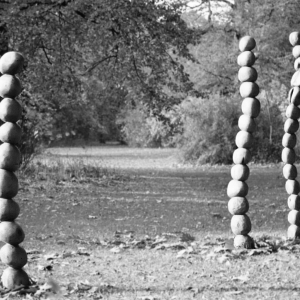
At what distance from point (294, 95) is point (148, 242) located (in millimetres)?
2593

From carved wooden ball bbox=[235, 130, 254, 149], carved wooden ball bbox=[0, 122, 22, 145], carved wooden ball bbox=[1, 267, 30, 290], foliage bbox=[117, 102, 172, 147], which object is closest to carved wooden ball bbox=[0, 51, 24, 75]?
carved wooden ball bbox=[0, 122, 22, 145]

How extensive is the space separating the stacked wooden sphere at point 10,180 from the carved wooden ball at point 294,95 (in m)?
3.57

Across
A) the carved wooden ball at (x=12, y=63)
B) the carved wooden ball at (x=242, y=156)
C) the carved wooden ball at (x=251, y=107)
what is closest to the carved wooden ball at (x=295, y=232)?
the carved wooden ball at (x=242, y=156)

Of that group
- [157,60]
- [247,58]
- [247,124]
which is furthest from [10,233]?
[157,60]

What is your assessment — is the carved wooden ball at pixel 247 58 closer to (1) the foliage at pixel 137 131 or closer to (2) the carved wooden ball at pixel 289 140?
(2) the carved wooden ball at pixel 289 140

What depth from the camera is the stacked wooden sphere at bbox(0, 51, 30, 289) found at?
20.0ft

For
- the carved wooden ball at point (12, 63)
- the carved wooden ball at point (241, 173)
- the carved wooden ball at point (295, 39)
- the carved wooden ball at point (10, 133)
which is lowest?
the carved wooden ball at point (241, 173)

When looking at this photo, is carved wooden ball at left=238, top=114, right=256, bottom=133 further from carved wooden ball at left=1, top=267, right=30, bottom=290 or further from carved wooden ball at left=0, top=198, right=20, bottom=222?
carved wooden ball at left=1, top=267, right=30, bottom=290

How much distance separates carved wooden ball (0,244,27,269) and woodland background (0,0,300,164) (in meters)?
9.11

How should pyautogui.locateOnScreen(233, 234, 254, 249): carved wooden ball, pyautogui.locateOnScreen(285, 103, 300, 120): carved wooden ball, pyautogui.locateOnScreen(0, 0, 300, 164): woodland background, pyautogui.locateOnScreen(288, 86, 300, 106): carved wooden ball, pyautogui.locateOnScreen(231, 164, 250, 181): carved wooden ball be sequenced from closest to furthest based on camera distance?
pyautogui.locateOnScreen(233, 234, 254, 249): carved wooden ball
pyautogui.locateOnScreen(231, 164, 250, 181): carved wooden ball
pyautogui.locateOnScreen(288, 86, 300, 106): carved wooden ball
pyautogui.locateOnScreen(285, 103, 300, 120): carved wooden ball
pyautogui.locateOnScreen(0, 0, 300, 164): woodland background

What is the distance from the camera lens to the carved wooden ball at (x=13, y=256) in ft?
19.9

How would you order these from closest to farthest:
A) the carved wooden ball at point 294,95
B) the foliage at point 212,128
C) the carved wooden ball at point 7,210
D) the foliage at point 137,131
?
the carved wooden ball at point 7,210, the carved wooden ball at point 294,95, the foliage at point 212,128, the foliage at point 137,131

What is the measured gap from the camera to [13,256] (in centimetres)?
607

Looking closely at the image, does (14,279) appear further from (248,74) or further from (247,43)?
(247,43)
